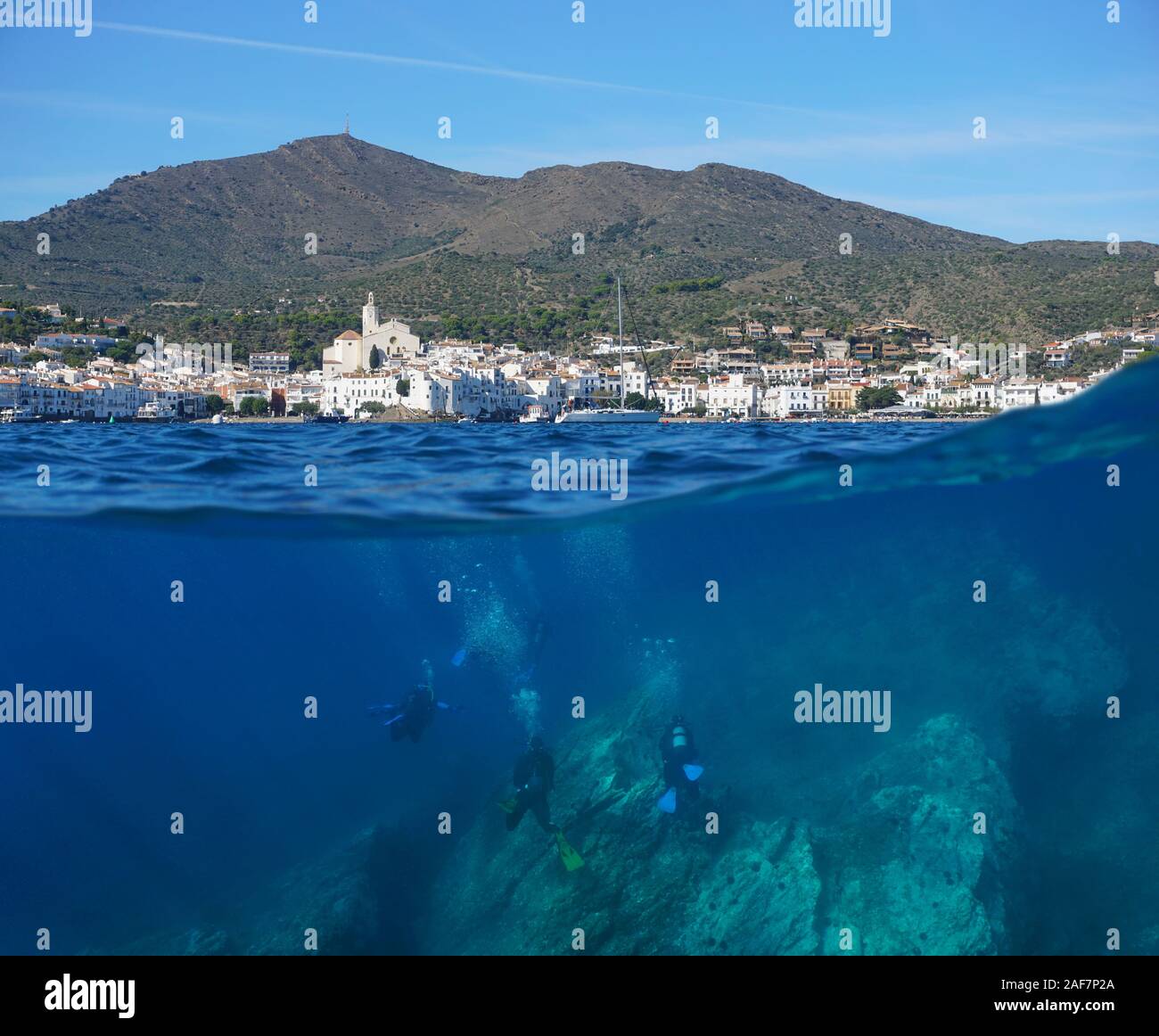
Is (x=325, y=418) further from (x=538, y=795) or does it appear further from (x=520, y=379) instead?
(x=538, y=795)

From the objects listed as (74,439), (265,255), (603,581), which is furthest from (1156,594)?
(265,255)

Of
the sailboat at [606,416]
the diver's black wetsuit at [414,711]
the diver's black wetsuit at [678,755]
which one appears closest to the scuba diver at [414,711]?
the diver's black wetsuit at [414,711]

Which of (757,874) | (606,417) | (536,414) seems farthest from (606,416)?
(757,874)

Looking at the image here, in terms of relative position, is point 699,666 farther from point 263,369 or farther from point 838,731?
point 263,369

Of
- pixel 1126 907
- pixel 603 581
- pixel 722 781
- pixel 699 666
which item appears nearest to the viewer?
pixel 1126 907

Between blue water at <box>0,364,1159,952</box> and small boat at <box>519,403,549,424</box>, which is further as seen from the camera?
small boat at <box>519,403,549,424</box>

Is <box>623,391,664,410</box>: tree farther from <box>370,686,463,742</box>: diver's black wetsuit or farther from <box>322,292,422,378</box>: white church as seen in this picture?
<box>370,686,463,742</box>: diver's black wetsuit

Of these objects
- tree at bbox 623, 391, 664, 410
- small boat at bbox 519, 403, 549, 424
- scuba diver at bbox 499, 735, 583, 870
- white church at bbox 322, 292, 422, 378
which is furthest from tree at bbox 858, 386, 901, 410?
white church at bbox 322, 292, 422, 378
